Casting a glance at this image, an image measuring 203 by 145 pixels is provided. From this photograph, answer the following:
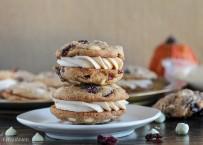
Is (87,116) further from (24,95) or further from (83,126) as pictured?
(24,95)

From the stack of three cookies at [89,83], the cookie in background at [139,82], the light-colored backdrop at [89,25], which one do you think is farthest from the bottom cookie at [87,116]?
the light-colored backdrop at [89,25]

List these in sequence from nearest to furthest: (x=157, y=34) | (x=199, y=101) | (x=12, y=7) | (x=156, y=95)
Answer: (x=199, y=101) < (x=156, y=95) < (x=12, y=7) < (x=157, y=34)

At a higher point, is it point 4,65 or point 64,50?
point 64,50

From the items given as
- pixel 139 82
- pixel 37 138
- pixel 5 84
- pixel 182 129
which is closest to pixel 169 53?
pixel 139 82

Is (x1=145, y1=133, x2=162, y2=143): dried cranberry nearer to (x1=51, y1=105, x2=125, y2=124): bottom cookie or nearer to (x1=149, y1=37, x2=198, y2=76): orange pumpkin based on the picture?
(x1=51, y1=105, x2=125, y2=124): bottom cookie

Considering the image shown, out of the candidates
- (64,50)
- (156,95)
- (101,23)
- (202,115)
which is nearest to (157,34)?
(101,23)

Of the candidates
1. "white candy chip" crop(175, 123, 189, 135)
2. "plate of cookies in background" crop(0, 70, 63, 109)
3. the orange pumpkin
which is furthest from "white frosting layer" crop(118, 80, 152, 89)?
the orange pumpkin

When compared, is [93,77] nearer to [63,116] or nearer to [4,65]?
[63,116]

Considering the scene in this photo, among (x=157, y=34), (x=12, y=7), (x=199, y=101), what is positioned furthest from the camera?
(x=157, y=34)
